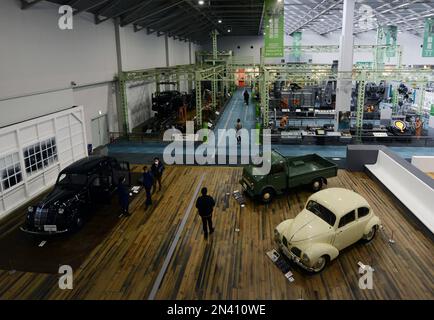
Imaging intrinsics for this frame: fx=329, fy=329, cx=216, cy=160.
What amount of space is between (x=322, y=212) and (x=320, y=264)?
1345 mm

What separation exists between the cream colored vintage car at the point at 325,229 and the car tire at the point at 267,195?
242 cm

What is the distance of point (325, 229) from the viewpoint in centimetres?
793

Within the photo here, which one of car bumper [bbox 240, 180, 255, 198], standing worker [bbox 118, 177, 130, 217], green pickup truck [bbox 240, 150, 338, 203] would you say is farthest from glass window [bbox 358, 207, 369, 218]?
standing worker [bbox 118, 177, 130, 217]

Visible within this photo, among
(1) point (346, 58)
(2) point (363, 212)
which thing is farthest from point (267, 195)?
(1) point (346, 58)

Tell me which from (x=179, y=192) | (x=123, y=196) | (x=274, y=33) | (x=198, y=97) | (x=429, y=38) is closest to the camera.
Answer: (x=123, y=196)

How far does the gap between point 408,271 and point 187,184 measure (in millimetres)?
8260

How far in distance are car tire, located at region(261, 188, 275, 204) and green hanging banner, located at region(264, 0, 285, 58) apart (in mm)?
10686

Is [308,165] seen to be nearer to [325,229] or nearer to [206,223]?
[325,229]

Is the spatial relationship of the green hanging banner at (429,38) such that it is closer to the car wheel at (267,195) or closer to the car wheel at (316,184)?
the car wheel at (316,184)

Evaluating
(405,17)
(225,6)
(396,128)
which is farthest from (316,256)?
(405,17)

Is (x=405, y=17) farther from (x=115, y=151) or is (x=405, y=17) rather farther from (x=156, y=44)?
(x=115, y=151)

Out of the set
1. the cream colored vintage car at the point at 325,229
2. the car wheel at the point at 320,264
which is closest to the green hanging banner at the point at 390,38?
the cream colored vintage car at the point at 325,229

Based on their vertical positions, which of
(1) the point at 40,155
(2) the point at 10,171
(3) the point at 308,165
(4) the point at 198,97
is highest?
(4) the point at 198,97

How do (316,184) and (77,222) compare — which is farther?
(316,184)
